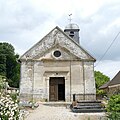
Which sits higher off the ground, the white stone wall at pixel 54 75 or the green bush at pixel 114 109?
the white stone wall at pixel 54 75

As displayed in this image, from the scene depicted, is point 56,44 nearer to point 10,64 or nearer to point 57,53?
point 57,53

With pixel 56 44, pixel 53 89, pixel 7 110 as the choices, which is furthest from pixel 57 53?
pixel 7 110

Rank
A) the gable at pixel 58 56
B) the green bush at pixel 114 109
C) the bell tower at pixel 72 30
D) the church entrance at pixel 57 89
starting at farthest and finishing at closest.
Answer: the bell tower at pixel 72 30, the church entrance at pixel 57 89, the gable at pixel 58 56, the green bush at pixel 114 109

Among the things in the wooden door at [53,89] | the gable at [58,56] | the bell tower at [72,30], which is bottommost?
the wooden door at [53,89]

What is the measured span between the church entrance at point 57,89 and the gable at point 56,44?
3.02m

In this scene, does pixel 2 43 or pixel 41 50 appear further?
pixel 2 43

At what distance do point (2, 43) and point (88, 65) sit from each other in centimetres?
3420

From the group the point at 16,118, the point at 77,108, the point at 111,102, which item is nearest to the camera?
the point at 16,118

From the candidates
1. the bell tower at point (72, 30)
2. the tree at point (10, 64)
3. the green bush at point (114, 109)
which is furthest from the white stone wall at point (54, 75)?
the tree at point (10, 64)

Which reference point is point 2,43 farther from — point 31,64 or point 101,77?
point 31,64

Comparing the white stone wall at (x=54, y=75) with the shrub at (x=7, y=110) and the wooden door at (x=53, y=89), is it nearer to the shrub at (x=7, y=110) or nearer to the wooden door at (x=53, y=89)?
the wooden door at (x=53, y=89)

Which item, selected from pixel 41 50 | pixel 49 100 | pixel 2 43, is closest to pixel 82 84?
pixel 49 100

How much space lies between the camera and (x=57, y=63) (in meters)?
27.1

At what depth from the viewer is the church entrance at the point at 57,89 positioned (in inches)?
1069
